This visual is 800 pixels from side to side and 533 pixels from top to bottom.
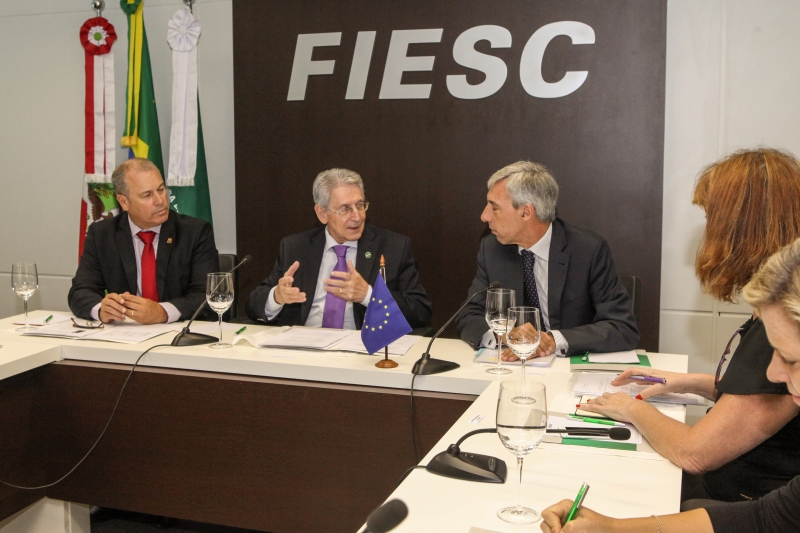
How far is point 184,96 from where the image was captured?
15.1 feet

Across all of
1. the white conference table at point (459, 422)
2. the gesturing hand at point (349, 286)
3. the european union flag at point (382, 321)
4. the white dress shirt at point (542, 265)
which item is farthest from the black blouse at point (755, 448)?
the gesturing hand at point (349, 286)

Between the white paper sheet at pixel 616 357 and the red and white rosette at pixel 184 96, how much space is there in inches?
115

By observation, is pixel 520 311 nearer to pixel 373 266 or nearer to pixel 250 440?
pixel 250 440

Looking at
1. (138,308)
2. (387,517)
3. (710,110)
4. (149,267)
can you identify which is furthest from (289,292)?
(710,110)

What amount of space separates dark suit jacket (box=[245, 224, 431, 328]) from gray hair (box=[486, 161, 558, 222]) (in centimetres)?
69

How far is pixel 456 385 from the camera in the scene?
2352 millimetres

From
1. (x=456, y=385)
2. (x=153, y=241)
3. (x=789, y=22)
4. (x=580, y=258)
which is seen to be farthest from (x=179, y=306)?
(x=789, y=22)

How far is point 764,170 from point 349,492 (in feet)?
5.23

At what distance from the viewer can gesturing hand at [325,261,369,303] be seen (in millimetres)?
3059

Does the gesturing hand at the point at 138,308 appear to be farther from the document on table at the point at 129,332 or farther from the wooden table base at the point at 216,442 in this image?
the wooden table base at the point at 216,442

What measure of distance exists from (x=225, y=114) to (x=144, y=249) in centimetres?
147

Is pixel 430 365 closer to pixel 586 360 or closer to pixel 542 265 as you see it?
pixel 586 360

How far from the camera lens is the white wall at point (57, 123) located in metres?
4.78

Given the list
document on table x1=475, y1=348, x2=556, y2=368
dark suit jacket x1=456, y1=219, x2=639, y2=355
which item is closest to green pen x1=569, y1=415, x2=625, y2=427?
document on table x1=475, y1=348, x2=556, y2=368
